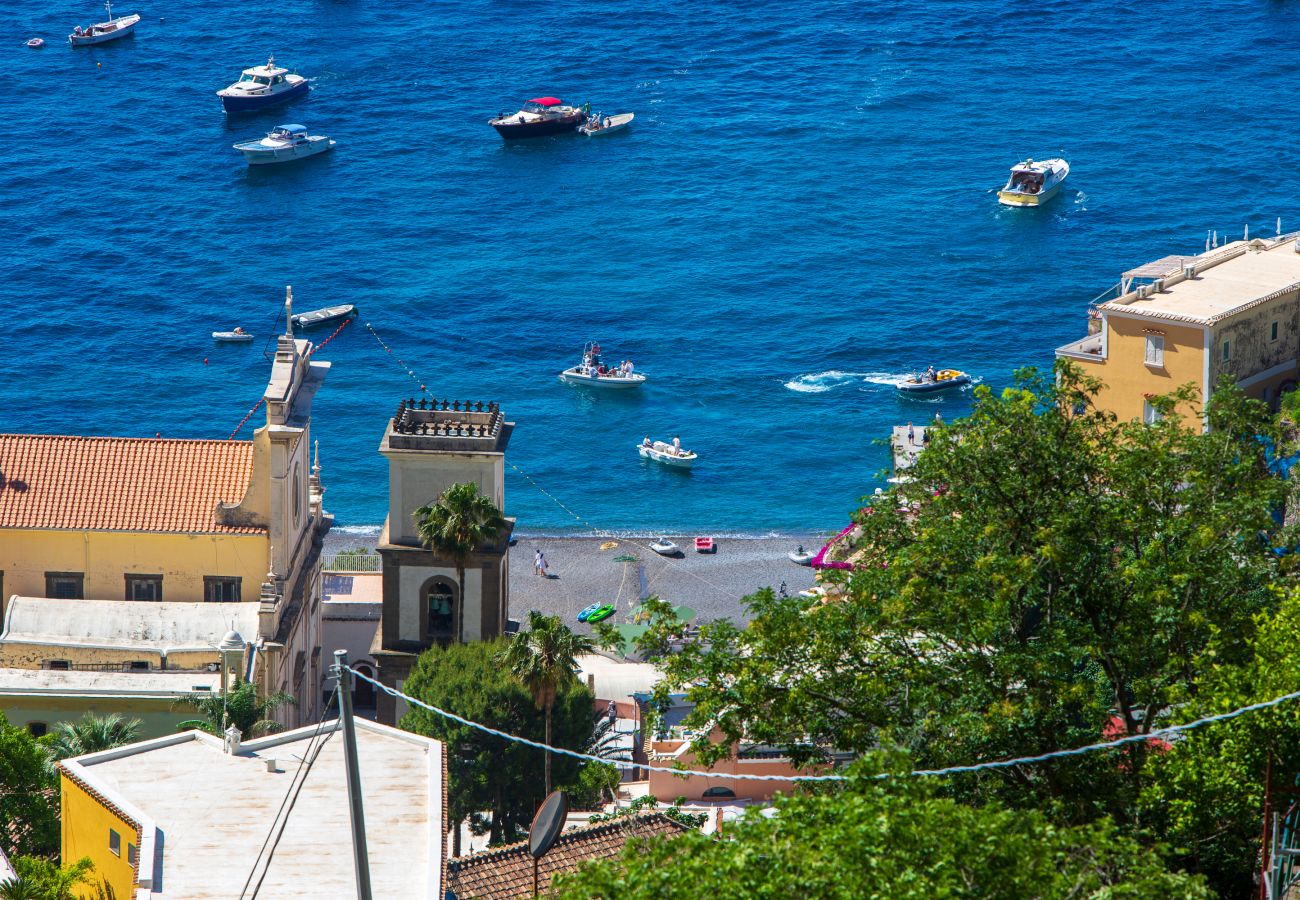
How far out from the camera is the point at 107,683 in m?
69.8

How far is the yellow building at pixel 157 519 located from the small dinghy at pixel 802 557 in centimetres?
4768

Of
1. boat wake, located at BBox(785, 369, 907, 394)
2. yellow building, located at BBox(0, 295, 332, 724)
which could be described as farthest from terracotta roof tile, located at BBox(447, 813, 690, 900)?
boat wake, located at BBox(785, 369, 907, 394)

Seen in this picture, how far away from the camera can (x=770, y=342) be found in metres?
161

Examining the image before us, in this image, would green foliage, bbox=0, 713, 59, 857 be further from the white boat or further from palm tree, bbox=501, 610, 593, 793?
the white boat

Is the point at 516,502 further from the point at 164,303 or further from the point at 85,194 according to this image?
the point at 85,194

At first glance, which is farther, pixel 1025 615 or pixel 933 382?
pixel 933 382

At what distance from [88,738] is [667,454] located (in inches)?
3185

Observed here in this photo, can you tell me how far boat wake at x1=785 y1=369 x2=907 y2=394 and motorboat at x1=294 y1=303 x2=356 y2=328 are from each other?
35.2 metres

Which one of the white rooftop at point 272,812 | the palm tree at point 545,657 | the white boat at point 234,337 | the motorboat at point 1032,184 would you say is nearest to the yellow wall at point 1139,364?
the palm tree at point 545,657

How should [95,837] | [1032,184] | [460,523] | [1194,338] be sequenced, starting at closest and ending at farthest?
[95,837]
[460,523]
[1194,338]
[1032,184]

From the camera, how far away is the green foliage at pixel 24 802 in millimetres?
55438

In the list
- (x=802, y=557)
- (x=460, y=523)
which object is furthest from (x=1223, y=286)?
(x=460, y=523)

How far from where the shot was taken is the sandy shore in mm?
113625

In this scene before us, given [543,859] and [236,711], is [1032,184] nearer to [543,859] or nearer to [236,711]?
[236,711]
